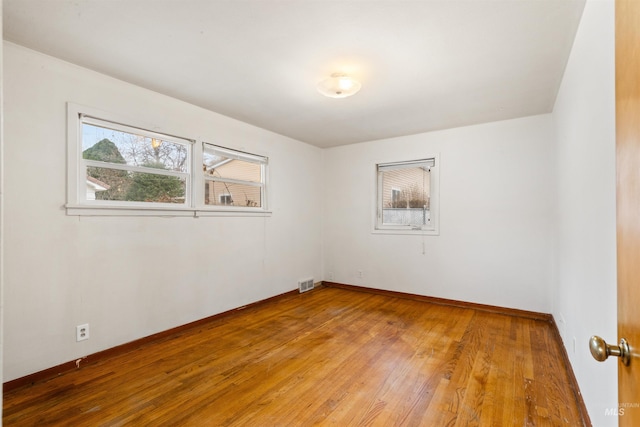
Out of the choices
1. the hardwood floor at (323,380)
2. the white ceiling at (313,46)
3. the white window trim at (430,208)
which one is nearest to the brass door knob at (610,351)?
the hardwood floor at (323,380)

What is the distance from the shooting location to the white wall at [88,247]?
213 centimetres

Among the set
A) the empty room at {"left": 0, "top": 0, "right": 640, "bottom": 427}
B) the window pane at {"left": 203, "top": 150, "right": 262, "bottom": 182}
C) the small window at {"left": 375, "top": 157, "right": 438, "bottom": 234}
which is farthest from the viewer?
the small window at {"left": 375, "top": 157, "right": 438, "bottom": 234}

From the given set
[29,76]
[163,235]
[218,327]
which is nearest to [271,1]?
[29,76]

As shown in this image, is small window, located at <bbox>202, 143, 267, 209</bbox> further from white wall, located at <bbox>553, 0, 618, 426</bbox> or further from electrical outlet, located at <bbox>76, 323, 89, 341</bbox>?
white wall, located at <bbox>553, 0, 618, 426</bbox>

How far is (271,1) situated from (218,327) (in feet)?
10.0

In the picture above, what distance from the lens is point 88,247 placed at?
248 centimetres

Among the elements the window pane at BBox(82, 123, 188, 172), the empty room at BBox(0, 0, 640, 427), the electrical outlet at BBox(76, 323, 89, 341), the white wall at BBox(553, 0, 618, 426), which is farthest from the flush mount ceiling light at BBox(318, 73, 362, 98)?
the electrical outlet at BBox(76, 323, 89, 341)

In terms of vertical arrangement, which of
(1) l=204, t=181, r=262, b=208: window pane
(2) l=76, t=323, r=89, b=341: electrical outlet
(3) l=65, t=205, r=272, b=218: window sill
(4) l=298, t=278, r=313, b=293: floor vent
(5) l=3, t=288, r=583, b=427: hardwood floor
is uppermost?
(1) l=204, t=181, r=262, b=208: window pane

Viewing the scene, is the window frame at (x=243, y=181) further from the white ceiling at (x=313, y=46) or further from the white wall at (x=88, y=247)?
the white ceiling at (x=313, y=46)

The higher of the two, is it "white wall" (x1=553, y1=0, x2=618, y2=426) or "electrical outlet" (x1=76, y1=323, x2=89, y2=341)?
"white wall" (x1=553, y1=0, x2=618, y2=426)

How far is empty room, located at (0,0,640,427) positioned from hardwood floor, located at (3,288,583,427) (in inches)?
0.8

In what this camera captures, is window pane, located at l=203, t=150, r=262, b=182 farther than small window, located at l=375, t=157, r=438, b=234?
No

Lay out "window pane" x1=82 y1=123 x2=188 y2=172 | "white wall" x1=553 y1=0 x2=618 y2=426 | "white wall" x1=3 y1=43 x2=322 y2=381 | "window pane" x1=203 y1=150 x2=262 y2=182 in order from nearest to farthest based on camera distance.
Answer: "white wall" x1=553 y1=0 x2=618 y2=426
"white wall" x1=3 y1=43 x2=322 y2=381
"window pane" x1=82 y1=123 x2=188 y2=172
"window pane" x1=203 y1=150 x2=262 y2=182

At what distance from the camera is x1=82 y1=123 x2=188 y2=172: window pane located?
256 cm
